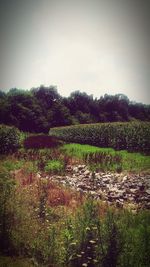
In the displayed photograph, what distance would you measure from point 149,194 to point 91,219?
91.6 inches

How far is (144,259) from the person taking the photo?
427 cm

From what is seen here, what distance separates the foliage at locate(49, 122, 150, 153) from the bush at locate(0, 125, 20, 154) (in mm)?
5501

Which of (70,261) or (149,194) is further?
(149,194)

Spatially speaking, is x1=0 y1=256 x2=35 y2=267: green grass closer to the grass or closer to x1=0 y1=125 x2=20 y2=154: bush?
the grass

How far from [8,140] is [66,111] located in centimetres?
1221

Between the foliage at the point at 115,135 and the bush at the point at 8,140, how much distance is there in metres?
5.50

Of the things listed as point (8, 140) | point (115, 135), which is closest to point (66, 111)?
point (115, 135)

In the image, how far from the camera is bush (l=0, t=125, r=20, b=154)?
13383 millimetres

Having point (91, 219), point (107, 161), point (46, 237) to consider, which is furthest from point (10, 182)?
point (107, 161)

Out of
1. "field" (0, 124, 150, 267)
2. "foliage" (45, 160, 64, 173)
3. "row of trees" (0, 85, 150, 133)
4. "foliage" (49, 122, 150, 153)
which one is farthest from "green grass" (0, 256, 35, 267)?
"row of trees" (0, 85, 150, 133)

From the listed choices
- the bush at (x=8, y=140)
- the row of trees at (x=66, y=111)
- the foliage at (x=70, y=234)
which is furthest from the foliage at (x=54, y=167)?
the row of trees at (x=66, y=111)

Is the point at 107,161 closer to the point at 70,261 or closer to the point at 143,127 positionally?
the point at 143,127

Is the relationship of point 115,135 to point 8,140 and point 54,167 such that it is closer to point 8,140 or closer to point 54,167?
point 8,140

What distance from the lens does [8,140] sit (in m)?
13.8
